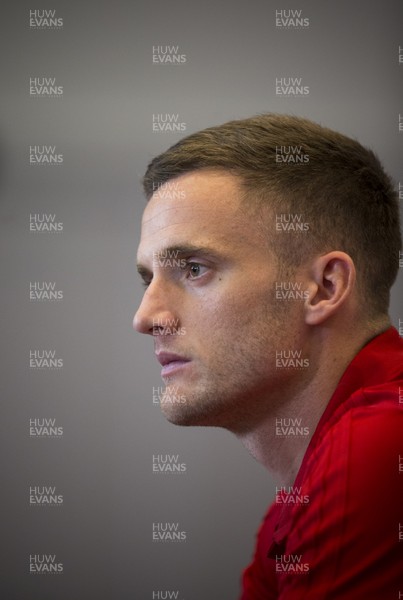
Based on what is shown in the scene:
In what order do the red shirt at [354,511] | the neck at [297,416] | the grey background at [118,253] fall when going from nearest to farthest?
1. the red shirt at [354,511]
2. the neck at [297,416]
3. the grey background at [118,253]

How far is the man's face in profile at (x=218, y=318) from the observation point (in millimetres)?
1033

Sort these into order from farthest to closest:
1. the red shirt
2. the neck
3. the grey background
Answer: the grey background
the neck
the red shirt

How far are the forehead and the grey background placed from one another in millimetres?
1080

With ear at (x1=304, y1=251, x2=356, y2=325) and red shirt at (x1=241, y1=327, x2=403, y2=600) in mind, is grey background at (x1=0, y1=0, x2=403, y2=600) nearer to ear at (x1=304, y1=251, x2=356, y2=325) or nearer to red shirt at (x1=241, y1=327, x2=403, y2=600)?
ear at (x1=304, y1=251, x2=356, y2=325)

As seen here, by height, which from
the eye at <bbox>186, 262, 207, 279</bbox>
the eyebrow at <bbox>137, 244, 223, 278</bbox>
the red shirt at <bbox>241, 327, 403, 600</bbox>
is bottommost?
the red shirt at <bbox>241, 327, 403, 600</bbox>

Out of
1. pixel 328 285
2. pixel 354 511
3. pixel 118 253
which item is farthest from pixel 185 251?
pixel 118 253

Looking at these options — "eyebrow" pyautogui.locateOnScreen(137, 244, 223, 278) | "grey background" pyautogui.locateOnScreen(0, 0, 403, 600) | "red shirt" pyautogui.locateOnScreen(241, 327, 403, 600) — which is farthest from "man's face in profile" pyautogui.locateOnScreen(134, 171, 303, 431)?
"grey background" pyautogui.locateOnScreen(0, 0, 403, 600)

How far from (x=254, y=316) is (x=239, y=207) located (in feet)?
0.68

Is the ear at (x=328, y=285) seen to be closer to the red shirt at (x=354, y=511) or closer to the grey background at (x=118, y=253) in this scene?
the red shirt at (x=354, y=511)

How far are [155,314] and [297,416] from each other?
0.32 metres

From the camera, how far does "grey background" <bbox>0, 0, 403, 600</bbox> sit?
2102 millimetres

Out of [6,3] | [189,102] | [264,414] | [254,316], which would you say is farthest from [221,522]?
[6,3]

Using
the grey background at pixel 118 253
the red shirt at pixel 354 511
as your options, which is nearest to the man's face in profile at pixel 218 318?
the red shirt at pixel 354 511

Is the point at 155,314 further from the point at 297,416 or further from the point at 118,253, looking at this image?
the point at 118,253
